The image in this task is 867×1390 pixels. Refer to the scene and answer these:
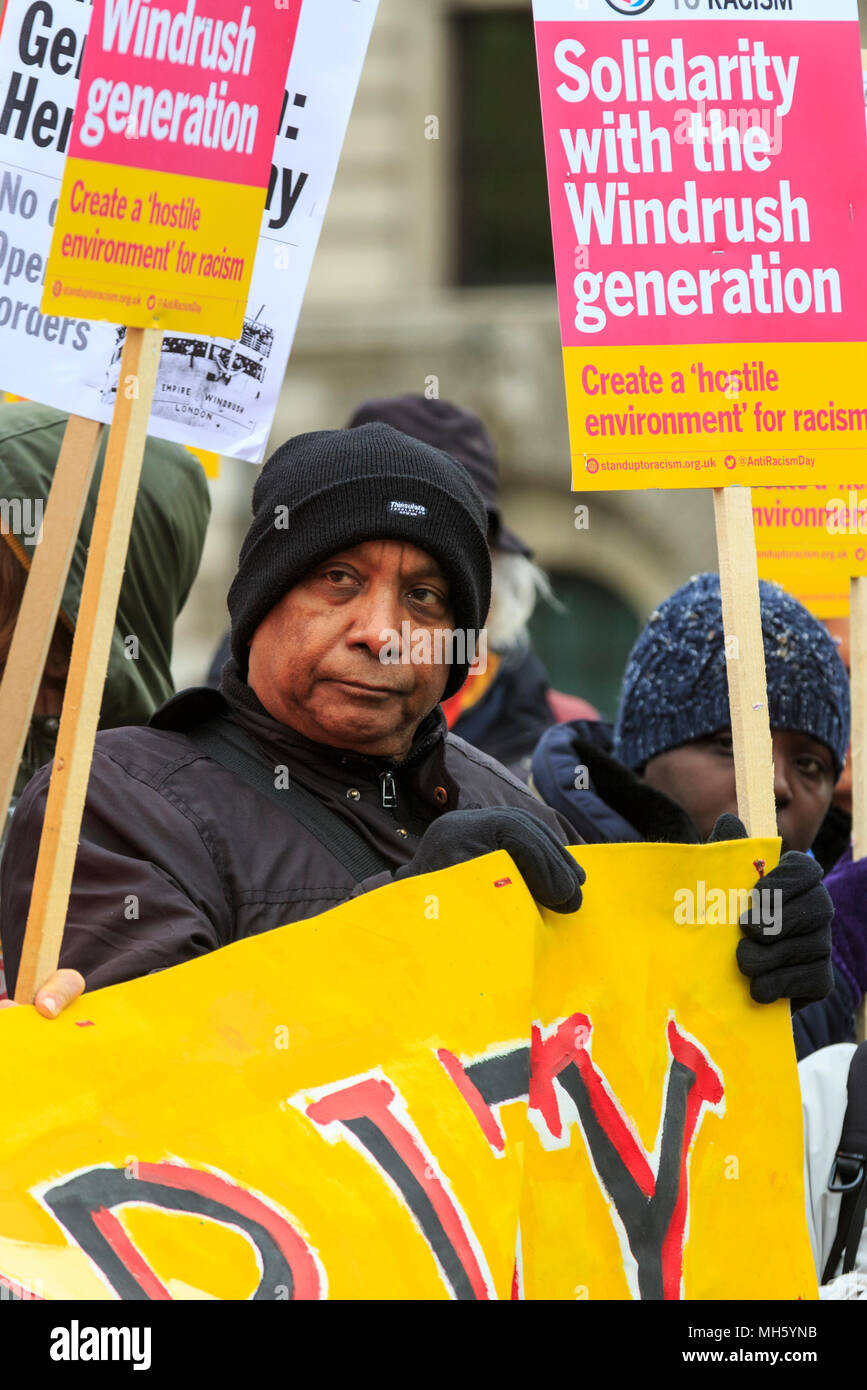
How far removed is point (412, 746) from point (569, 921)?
350 millimetres

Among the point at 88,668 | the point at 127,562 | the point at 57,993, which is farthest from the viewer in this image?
the point at 127,562

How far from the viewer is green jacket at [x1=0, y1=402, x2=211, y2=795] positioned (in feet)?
10.0

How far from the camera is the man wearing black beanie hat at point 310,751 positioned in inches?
91.9

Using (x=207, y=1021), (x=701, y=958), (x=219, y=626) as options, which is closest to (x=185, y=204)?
(x=207, y=1021)

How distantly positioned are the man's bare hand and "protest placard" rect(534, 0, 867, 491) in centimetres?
99

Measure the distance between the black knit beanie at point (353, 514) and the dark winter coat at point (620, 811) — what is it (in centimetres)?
74

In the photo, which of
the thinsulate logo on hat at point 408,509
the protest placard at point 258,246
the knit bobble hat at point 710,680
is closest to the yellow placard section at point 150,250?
the protest placard at point 258,246

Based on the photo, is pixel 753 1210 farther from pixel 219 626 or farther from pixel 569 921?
pixel 219 626

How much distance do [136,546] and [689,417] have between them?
3.41 feet

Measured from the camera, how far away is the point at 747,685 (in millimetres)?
2631

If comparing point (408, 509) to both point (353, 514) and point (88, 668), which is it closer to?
point (353, 514)

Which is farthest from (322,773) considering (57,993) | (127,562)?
(127,562)

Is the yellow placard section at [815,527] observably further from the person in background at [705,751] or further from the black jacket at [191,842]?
the black jacket at [191,842]

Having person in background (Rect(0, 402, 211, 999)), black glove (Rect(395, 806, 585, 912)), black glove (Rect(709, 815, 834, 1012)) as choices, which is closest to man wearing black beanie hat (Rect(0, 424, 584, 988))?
black glove (Rect(395, 806, 585, 912))
